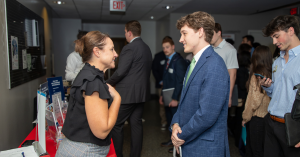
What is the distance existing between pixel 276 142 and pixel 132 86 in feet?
5.02

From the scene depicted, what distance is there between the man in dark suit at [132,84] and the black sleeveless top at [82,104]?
1287 mm

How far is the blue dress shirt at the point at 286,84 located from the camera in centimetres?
159

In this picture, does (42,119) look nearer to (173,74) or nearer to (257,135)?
(257,135)

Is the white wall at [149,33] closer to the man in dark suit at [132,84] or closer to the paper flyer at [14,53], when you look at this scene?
the man in dark suit at [132,84]

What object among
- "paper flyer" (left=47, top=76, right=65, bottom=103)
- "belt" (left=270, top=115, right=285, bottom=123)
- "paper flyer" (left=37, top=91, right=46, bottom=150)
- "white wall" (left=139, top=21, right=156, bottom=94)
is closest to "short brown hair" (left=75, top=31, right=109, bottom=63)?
"paper flyer" (left=37, top=91, right=46, bottom=150)

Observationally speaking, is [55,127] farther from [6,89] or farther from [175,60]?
[175,60]

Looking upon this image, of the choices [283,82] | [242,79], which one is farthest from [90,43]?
[242,79]

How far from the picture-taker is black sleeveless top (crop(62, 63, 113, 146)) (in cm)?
107

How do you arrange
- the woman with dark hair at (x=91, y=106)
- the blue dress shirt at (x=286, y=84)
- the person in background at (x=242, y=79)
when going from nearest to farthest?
1. the woman with dark hair at (x=91, y=106)
2. the blue dress shirt at (x=286, y=84)
3. the person in background at (x=242, y=79)

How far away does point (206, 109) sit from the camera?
122cm

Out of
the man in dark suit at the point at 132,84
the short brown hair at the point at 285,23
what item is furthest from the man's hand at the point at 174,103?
the short brown hair at the point at 285,23

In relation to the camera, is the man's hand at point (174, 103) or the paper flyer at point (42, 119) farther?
the man's hand at point (174, 103)

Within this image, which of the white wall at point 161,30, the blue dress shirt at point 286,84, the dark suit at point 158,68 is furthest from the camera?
the white wall at point 161,30

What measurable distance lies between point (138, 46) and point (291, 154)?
1812 mm
